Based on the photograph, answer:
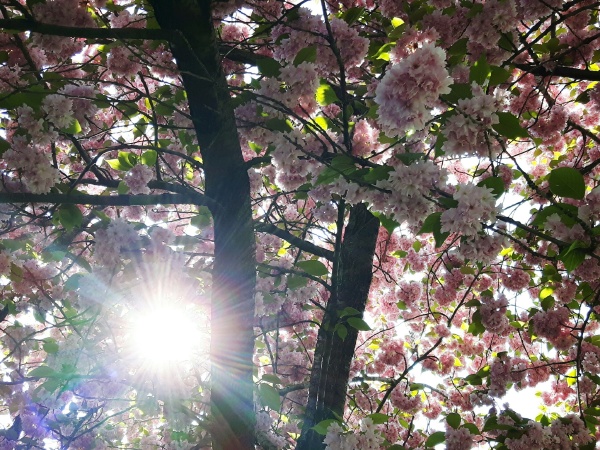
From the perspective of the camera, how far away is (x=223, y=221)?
2486 mm

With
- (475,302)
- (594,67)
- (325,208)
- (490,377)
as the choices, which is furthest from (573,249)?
(594,67)

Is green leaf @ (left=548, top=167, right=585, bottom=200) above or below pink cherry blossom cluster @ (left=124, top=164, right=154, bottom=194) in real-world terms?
below

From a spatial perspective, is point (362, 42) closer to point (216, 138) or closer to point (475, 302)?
point (216, 138)

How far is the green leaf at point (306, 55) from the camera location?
89.4 inches

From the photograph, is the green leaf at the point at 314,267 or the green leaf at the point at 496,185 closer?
the green leaf at the point at 496,185

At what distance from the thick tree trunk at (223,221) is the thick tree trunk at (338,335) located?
54cm

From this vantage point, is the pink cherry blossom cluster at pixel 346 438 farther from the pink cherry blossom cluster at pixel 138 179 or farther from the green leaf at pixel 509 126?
the pink cherry blossom cluster at pixel 138 179

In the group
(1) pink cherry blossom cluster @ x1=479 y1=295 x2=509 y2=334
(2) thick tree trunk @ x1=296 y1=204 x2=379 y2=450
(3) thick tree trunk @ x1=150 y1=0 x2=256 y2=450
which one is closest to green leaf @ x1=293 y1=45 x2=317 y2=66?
(3) thick tree trunk @ x1=150 y1=0 x2=256 y2=450

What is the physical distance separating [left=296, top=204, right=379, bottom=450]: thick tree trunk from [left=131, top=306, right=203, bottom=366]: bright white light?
93 centimetres

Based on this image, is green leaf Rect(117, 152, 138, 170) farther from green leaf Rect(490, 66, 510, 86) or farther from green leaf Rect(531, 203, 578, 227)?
green leaf Rect(531, 203, 578, 227)

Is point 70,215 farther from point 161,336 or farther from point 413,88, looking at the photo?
point 413,88

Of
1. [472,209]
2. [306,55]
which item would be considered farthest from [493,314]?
[306,55]

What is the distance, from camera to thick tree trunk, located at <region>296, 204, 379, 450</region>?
9.12ft

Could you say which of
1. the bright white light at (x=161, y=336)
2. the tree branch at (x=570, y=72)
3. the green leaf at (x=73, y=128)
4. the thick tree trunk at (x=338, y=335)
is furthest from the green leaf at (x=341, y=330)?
the tree branch at (x=570, y=72)
